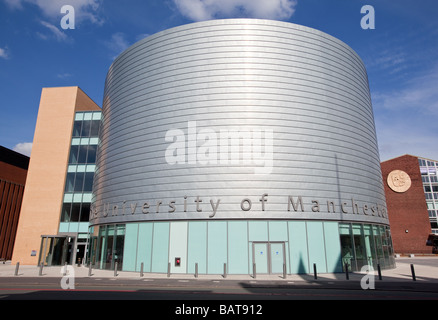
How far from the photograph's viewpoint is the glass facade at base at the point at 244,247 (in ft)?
75.9

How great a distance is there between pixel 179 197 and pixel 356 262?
53.4 ft

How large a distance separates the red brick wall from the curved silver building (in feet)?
96.3

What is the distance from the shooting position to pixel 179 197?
81.9ft

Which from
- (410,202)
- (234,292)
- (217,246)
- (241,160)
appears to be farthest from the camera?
(410,202)

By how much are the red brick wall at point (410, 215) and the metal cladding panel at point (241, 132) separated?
29.7m

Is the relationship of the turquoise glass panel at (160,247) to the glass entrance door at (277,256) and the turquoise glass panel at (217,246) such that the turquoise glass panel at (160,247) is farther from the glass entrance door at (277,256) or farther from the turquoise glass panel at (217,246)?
the glass entrance door at (277,256)

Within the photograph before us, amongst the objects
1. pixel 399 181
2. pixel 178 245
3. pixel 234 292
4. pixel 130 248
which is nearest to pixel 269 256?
pixel 178 245

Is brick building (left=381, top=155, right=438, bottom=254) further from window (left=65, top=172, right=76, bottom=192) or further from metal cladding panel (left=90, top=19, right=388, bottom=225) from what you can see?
window (left=65, top=172, right=76, bottom=192)

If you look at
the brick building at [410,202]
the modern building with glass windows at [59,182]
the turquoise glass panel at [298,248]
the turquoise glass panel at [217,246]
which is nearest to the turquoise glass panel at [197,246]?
the turquoise glass panel at [217,246]

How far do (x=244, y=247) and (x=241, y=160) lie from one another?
7125 millimetres

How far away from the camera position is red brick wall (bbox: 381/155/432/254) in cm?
5303

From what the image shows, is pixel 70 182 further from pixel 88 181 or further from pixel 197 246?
pixel 197 246

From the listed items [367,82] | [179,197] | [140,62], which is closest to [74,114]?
[140,62]

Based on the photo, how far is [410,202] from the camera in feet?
180
